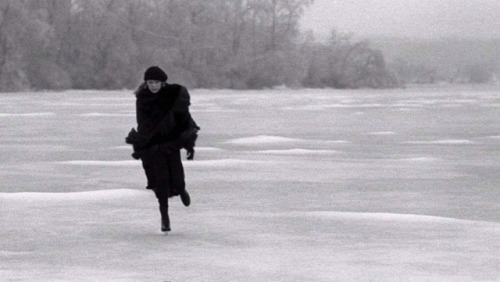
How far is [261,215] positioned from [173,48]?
78262 mm

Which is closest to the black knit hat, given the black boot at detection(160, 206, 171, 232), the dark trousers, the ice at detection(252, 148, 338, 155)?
the dark trousers

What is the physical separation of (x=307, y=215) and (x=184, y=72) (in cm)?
7617

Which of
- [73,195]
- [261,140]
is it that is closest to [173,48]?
[261,140]

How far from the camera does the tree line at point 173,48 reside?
7484cm

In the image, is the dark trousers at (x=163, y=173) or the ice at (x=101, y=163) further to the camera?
the ice at (x=101, y=163)

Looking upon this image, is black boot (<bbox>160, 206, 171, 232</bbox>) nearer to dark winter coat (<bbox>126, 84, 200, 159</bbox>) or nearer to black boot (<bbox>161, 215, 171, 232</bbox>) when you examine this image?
black boot (<bbox>161, 215, 171, 232</bbox>)

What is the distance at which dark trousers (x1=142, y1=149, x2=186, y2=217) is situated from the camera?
343 inches

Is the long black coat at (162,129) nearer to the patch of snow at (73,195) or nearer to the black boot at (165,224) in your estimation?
the black boot at (165,224)

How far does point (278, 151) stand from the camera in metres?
19.5

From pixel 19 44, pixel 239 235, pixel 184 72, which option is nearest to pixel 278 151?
pixel 239 235

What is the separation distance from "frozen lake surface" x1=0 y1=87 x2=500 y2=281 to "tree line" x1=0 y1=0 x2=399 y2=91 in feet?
181

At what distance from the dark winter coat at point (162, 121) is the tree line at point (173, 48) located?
63.3m

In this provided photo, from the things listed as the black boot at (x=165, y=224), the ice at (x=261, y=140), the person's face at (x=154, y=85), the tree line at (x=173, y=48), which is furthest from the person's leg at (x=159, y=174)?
the tree line at (x=173, y=48)

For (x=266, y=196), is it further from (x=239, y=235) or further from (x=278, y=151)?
(x=278, y=151)
